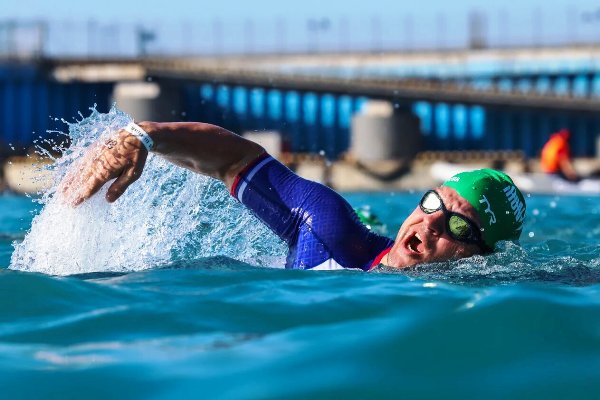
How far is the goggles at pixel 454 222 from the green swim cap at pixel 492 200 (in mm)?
70

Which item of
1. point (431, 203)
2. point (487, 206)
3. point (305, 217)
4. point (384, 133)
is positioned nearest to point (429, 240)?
point (431, 203)

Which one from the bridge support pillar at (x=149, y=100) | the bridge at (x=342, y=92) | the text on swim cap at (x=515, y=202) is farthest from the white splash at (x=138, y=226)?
the bridge at (x=342, y=92)

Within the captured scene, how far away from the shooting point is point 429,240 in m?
5.41

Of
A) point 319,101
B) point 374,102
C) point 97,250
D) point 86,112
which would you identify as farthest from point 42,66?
point 97,250

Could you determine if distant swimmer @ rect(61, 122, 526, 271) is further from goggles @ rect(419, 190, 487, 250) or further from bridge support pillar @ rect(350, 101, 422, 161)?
bridge support pillar @ rect(350, 101, 422, 161)

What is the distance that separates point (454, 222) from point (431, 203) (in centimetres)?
14

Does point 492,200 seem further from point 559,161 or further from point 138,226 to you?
point 559,161

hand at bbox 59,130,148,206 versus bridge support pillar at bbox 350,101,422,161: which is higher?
hand at bbox 59,130,148,206

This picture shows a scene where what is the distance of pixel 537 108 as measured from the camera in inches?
1032

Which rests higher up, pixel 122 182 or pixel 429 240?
pixel 122 182

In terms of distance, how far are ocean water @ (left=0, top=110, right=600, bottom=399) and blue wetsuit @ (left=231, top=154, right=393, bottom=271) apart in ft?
0.86

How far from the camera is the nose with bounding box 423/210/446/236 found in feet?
17.6

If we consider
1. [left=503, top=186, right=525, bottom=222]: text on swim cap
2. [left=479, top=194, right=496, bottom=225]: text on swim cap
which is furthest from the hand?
[left=503, top=186, right=525, bottom=222]: text on swim cap

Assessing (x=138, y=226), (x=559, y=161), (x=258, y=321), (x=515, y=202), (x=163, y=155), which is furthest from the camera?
(x=559, y=161)
